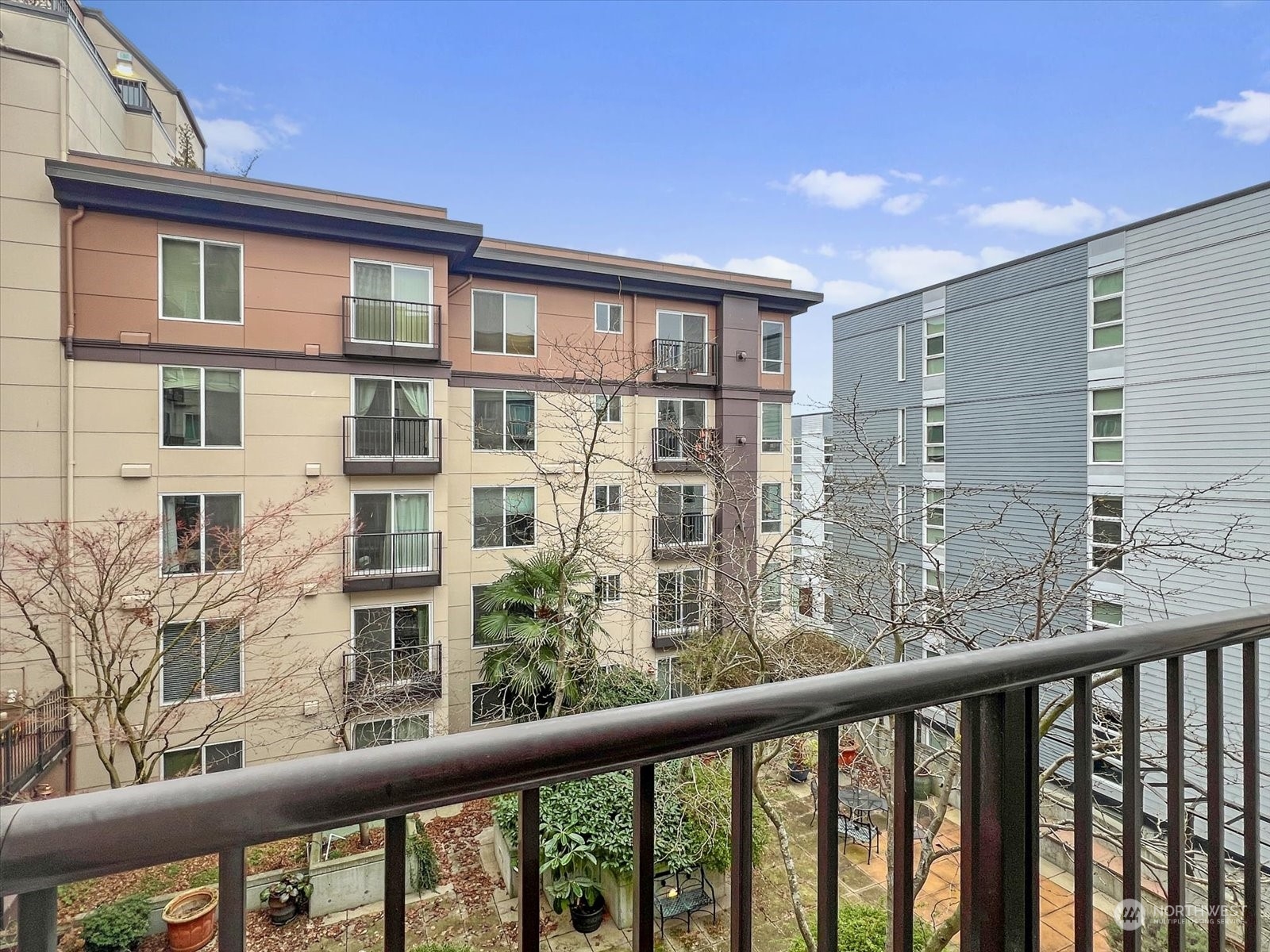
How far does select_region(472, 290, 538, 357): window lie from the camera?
777 centimetres

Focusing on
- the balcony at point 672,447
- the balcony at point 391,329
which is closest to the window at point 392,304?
the balcony at point 391,329

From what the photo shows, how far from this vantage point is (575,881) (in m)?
Result: 3.59

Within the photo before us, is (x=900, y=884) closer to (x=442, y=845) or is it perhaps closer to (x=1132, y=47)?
(x=442, y=845)

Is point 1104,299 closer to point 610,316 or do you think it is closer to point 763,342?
point 763,342

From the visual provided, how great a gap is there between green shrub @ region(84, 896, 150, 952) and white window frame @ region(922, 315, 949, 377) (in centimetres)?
1042

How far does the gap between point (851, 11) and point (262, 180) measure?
6.23 m

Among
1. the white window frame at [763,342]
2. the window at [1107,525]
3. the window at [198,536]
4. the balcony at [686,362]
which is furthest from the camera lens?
the white window frame at [763,342]

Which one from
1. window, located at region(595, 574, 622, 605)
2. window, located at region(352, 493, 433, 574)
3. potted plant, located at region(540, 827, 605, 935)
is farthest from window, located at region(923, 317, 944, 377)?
potted plant, located at region(540, 827, 605, 935)

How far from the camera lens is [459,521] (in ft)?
24.8

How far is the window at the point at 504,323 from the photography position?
7773 millimetres

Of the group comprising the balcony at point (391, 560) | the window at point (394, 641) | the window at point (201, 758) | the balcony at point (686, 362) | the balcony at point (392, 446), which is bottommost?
the window at point (201, 758)

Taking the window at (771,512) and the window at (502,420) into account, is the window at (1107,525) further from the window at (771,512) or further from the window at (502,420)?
the window at (502,420)

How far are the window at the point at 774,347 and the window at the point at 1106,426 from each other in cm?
409

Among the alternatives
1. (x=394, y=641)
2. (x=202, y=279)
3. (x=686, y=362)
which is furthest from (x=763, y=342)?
(x=202, y=279)
